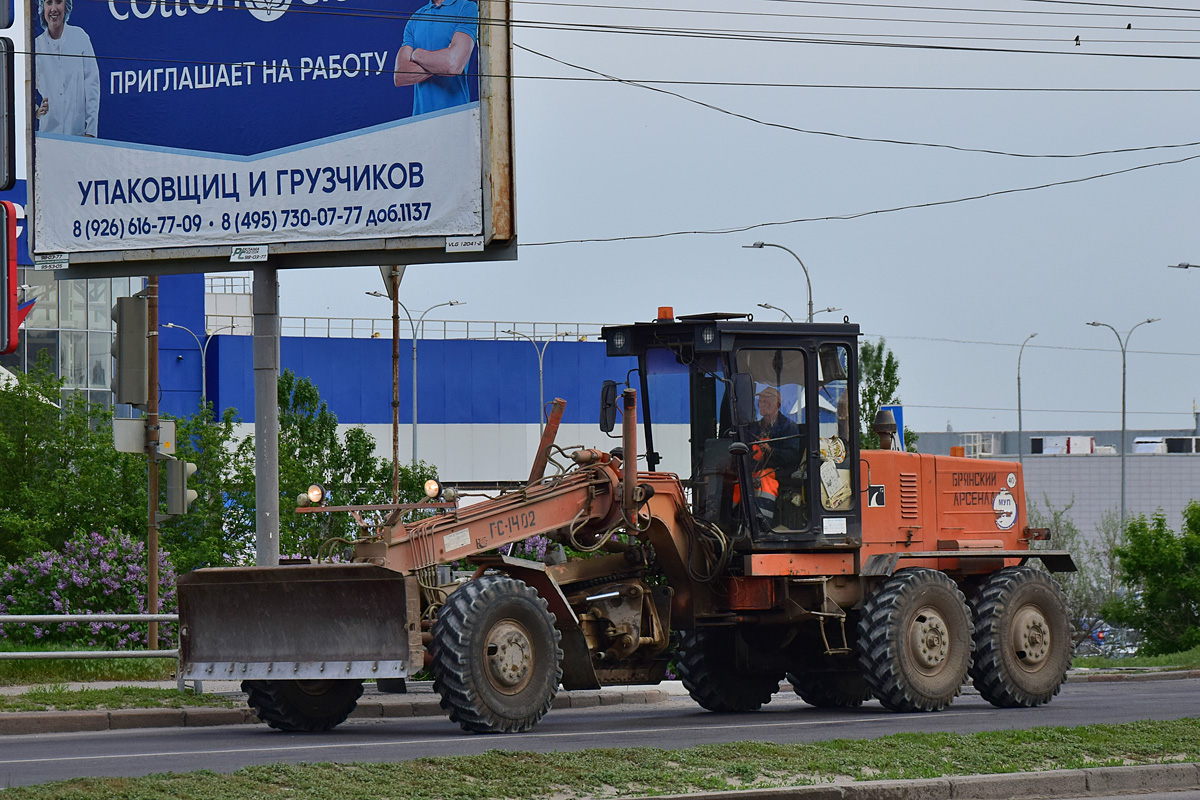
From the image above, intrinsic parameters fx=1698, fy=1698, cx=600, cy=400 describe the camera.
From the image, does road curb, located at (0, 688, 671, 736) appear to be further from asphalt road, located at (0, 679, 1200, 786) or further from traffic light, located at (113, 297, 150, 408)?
traffic light, located at (113, 297, 150, 408)

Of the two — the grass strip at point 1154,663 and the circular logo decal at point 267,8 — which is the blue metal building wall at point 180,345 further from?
the circular logo decal at point 267,8

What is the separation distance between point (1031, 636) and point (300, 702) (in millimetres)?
7282

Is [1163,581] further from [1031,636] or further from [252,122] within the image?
[252,122]

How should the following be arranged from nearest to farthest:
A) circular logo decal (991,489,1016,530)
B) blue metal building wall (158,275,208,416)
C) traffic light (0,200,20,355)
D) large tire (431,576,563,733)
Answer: traffic light (0,200,20,355) < large tire (431,576,563,733) < circular logo decal (991,489,1016,530) < blue metal building wall (158,275,208,416)

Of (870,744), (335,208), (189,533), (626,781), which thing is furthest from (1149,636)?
(626,781)

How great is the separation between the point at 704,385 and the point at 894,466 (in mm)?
2342

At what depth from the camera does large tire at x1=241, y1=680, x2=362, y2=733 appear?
561 inches

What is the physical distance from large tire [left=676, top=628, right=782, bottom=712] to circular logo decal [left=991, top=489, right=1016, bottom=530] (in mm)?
2976

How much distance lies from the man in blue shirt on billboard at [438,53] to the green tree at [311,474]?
40.1 feet

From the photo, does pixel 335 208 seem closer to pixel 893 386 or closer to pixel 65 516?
pixel 65 516

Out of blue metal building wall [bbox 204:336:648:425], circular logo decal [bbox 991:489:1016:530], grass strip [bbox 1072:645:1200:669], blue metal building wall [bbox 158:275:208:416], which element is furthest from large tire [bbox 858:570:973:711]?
blue metal building wall [bbox 204:336:648:425]

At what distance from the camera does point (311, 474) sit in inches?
1383

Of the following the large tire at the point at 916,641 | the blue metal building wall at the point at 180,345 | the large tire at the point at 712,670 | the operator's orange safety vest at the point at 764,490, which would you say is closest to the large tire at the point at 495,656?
the operator's orange safety vest at the point at 764,490

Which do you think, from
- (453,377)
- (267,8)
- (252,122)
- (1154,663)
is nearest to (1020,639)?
(252,122)
